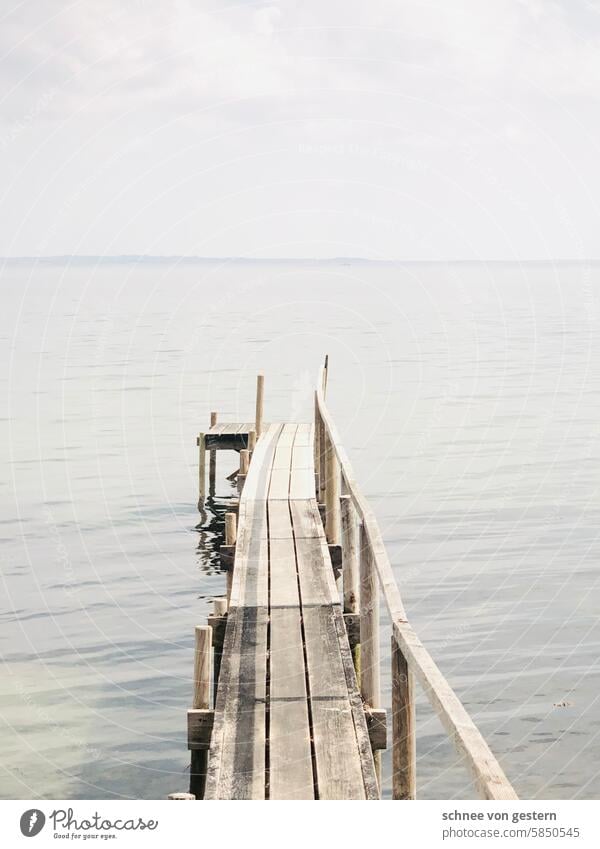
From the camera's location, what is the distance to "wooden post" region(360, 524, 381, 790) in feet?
27.7

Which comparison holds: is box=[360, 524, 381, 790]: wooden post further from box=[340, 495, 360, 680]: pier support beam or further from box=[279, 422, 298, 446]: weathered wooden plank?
box=[279, 422, 298, 446]: weathered wooden plank

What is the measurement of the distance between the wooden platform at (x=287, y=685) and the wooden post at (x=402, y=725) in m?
0.21

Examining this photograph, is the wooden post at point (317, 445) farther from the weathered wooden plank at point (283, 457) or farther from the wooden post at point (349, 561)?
the wooden post at point (349, 561)

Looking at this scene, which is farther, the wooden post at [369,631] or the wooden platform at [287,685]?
the wooden post at [369,631]

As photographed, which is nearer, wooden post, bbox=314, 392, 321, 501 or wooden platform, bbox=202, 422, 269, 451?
wooden post, bbox=314, 392, 321, 501

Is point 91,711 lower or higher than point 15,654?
lower

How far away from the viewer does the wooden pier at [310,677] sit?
21.1ft

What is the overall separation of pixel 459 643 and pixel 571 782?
4129 mm

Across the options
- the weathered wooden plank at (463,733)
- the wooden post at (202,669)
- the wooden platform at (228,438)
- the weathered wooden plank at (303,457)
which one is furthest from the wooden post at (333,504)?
the wooden platform at (228,438)

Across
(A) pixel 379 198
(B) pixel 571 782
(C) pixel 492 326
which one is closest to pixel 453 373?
(A) pixel 379 198

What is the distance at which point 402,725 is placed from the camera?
7008 millimetres

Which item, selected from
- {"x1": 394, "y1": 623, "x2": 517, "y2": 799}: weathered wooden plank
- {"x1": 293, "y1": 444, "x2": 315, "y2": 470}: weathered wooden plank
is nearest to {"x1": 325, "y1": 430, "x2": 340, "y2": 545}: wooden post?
{"x1": 293, "y1": 444, "x2": 315, "y2": 470}: weathered wooden plank
